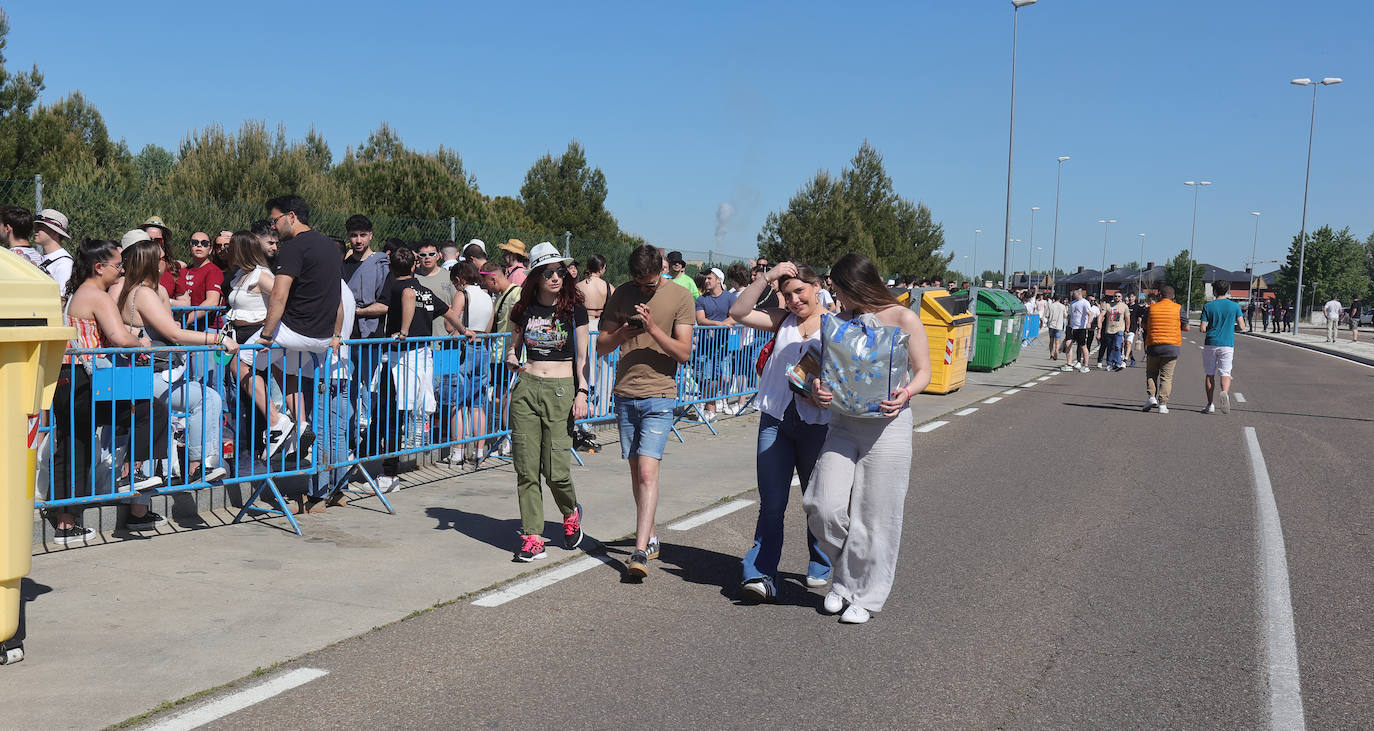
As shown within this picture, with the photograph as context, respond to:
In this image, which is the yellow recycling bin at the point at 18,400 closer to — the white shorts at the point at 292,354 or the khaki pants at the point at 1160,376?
the white shorts at the point at 292,354

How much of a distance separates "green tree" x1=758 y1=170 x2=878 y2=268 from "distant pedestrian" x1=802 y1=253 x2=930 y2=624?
39.9 m

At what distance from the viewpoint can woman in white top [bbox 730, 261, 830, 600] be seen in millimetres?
5410

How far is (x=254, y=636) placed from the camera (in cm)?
463

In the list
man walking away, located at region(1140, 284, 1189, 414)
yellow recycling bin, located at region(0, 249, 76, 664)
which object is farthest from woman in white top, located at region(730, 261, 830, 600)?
man walking away, located at region(1140, 284, 1189, 414)

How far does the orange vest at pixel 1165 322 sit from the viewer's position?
14.8 m

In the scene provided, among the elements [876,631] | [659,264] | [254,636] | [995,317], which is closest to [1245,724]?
[876,631]

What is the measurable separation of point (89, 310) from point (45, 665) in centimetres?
269

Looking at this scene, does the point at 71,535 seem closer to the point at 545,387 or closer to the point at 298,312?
the point at 298,312

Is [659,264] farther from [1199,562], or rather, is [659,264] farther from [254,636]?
[1199,562]

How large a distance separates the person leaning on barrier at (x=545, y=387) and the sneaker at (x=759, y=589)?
132 cm

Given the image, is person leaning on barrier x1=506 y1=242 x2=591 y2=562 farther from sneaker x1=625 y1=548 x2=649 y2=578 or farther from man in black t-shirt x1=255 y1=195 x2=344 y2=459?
man in black t-shirt x1=255 y1=195 x2=344 y2=459

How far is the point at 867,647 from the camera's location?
4734 millimetres

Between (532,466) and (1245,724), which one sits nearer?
(1245,724)

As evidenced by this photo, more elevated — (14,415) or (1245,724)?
(14,415)
